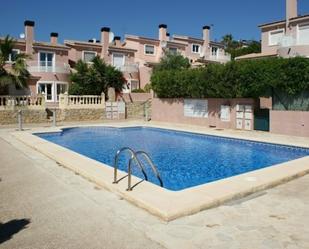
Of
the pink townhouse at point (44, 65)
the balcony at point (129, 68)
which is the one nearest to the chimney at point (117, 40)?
the balcony at point (129, 68)

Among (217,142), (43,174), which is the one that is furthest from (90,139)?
(43,174)

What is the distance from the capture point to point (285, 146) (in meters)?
15.3

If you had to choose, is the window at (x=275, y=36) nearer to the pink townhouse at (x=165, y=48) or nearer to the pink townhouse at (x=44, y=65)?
the pink townhouse at (x=165, y=48)

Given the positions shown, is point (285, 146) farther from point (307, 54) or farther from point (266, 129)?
point (307, 54)

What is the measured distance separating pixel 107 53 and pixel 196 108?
21498 mm

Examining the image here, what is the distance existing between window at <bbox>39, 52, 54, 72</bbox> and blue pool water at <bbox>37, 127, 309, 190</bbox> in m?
16.1

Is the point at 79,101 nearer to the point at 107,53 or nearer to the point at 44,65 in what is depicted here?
the point at 44,65

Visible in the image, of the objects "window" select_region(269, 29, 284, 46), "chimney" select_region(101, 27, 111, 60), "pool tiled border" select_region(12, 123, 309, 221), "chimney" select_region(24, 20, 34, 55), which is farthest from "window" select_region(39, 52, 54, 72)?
"pool tiled border" select_region(12, 123, 309, 221)

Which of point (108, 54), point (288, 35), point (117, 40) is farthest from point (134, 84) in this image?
point (288, 35)

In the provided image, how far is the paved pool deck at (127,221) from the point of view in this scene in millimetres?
5074

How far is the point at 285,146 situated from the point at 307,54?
14256 mm

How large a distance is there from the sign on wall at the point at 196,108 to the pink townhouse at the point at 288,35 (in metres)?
9.29

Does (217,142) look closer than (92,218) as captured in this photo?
No

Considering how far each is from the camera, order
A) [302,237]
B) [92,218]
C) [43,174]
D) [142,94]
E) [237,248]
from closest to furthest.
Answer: [237,248]
[302,237]
[92,218]
[43,174]
[142,94]
